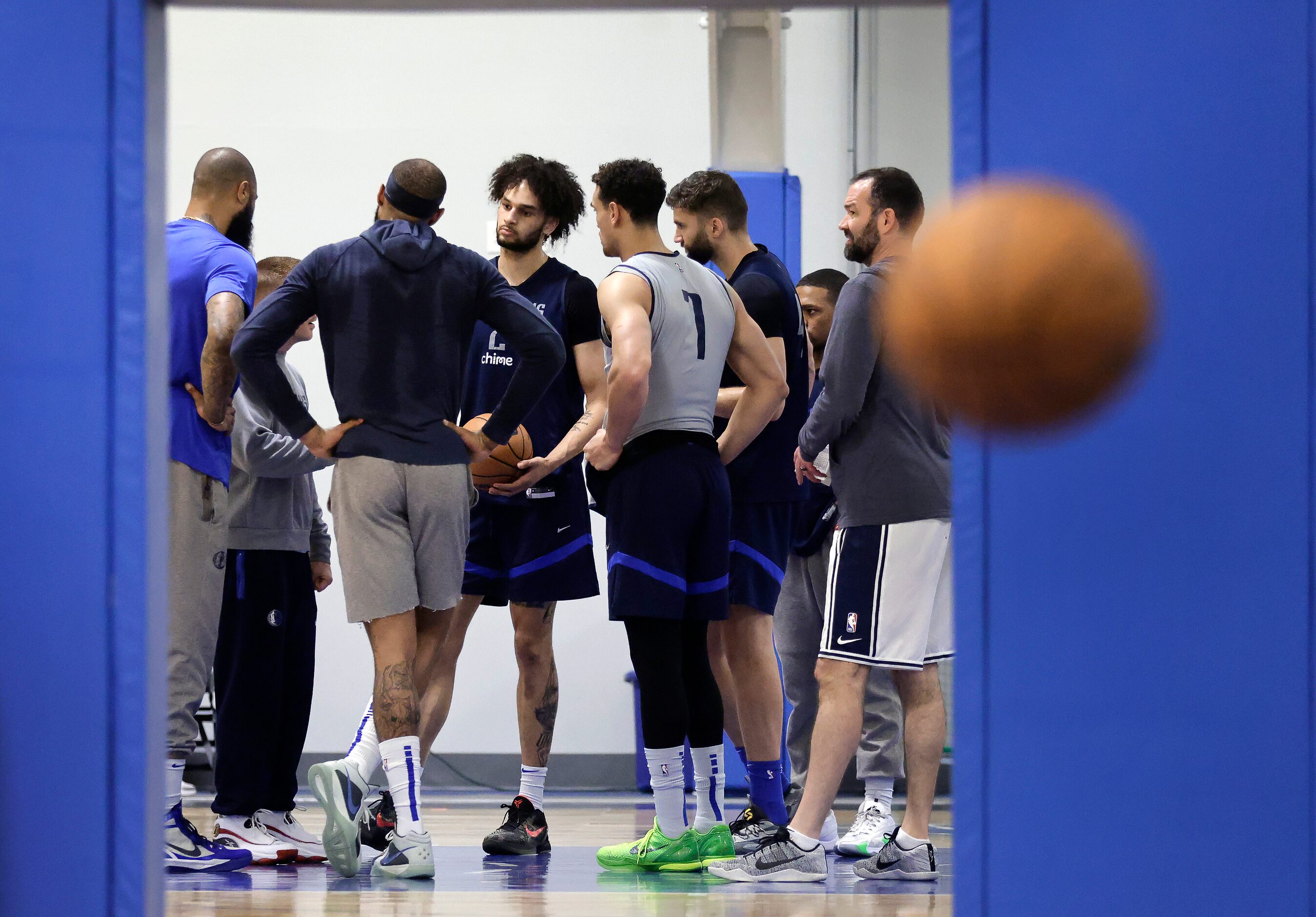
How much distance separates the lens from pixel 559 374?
445 cm

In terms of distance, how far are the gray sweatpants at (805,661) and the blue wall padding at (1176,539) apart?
7.88 feet

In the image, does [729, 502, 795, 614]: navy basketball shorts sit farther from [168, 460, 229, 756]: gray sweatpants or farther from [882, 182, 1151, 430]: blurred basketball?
[882, 182, 1151, 430]: blurred basketball

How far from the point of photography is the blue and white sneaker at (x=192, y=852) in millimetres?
3904

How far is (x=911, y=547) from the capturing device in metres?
3.74

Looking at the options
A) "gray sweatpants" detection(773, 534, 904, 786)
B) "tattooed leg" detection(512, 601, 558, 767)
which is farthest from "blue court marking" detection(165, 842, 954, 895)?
"gray sweatpants" detection(773, 534, 904, 786)

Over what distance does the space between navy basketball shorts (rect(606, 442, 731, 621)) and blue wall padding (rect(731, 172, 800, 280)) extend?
2.72 metres

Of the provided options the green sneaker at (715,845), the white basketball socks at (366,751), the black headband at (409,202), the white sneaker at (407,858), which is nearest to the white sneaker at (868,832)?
the green sneaker at (715,845)

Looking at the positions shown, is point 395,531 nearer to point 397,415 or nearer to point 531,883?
point 397,415

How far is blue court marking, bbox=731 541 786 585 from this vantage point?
14.2 feet

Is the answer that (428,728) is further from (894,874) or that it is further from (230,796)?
(894,874)

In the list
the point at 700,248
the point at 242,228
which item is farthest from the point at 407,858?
the point at 700,248

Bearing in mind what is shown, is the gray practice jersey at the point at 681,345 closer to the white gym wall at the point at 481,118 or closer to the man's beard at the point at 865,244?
the man's beard at the point at 865,244

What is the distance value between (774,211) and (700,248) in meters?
1.98

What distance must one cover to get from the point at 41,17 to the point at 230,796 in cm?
245
